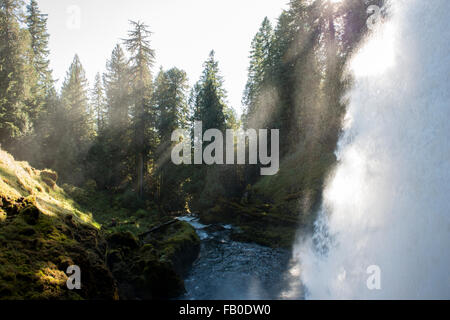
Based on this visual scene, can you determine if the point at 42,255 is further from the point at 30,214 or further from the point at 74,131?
the point at 74,131

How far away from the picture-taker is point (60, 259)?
5.57 meters

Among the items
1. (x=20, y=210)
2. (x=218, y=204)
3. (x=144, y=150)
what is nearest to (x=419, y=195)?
(x=20, y=210)

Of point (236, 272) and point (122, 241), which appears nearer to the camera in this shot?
point (122, 241)

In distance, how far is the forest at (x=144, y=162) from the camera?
253 inches

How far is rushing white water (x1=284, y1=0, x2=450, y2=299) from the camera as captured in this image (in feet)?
17.7

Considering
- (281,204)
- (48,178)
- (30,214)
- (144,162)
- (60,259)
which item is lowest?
(60,259)

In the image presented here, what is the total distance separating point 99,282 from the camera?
621 centimetres

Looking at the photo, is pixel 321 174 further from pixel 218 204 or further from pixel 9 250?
pixel 9 250

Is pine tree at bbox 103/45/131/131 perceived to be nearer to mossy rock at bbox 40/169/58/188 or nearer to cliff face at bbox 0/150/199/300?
mossy rock at bbox 40/169/58/188

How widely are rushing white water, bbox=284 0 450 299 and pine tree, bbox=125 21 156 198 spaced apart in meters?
22.9

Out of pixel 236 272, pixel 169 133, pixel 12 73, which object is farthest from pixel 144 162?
pixel 236 272

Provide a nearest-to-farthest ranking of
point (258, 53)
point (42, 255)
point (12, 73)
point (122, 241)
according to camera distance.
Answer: point (42, 255) → point (122, 241) → point (12, 73) → point (258, 53)

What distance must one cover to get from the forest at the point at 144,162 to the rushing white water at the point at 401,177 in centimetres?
625

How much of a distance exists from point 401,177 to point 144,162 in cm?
2751
